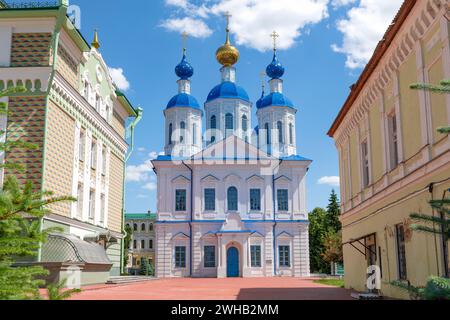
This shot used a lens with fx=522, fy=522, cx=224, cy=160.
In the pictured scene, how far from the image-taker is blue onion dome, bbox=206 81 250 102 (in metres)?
45.6

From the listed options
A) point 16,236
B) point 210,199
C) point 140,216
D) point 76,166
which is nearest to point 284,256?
point 210,199

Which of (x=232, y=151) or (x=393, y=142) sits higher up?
(x=232, y=151)

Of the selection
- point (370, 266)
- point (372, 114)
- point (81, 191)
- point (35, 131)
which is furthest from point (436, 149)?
point (81, 191)

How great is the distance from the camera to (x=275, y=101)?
151 ft

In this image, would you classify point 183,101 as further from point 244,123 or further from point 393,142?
point 393,142

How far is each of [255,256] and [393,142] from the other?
85.6 ft

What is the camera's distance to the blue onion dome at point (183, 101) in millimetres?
45125

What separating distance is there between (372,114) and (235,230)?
23.7m

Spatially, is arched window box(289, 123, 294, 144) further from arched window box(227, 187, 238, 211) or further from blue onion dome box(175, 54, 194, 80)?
blue onion dome box(175, 54, 194, 80)

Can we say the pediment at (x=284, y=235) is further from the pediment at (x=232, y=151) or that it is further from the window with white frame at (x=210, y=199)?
the pediment at (x=232, y=151)

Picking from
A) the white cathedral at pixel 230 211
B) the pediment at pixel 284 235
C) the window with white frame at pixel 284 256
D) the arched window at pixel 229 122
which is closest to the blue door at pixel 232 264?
the white cathedral at pixel 230 211

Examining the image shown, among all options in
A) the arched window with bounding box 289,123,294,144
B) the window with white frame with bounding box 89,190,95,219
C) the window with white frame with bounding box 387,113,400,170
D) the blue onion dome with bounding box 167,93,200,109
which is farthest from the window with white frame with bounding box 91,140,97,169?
the arched window with bounding box 289,123,294,144
